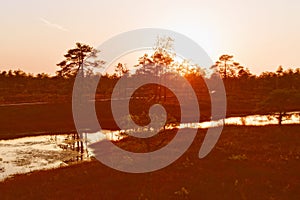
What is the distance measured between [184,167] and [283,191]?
6483mm

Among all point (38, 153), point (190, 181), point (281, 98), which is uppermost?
point (281, 98)

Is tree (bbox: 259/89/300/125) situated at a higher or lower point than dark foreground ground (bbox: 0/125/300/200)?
higher

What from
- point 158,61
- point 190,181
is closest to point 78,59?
point 158,61

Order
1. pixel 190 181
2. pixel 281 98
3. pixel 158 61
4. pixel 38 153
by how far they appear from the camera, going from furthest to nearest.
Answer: pixel 158 61
pixel 281 98
pixel 38 153
pixel 190 181

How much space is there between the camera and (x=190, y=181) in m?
16.1

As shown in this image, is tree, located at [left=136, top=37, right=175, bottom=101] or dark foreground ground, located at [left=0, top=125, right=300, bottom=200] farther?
tree, located at [left=136, top=37, right=175, bottom=101]

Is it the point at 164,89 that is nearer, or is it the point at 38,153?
the point at 38,153

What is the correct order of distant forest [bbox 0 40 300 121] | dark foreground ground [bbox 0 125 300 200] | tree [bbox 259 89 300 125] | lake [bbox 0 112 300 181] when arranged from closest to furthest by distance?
dark foreground ground [bbox 0 125 300 200], lake [bbox 0 112 300 181], tree [bbox 259 89 300 125], distant forest [bbox 0 40 300 121]

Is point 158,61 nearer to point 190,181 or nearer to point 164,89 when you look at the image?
point 164,89

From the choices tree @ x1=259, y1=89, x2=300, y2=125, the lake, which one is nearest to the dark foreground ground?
the lake

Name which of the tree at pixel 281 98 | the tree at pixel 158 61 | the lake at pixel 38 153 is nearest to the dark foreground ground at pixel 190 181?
the lake at pixel 38 153

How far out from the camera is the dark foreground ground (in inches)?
565

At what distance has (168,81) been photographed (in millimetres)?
92188

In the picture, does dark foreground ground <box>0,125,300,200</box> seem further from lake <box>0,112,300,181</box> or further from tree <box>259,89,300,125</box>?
tree <box>259,89,300,125</box>
